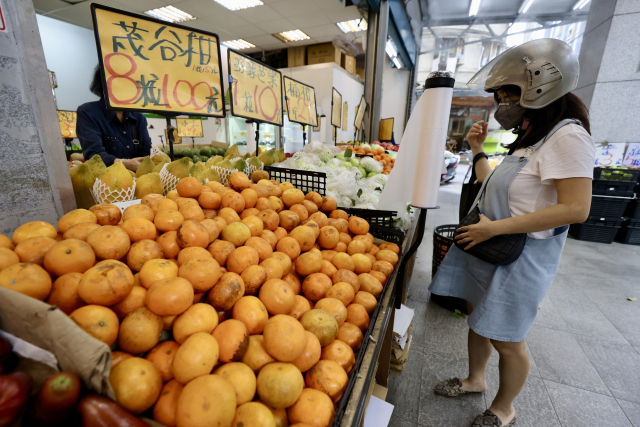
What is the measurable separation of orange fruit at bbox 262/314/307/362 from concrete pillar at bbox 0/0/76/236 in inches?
41.8

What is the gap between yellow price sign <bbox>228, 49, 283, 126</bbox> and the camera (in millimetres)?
2359

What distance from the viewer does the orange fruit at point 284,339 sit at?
80 cm

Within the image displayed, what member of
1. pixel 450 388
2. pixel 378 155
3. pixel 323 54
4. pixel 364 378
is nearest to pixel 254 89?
pixel 378 155

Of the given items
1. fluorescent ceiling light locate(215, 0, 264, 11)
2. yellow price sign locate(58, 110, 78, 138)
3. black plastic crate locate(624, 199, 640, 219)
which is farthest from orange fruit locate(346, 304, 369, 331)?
fluorescent ceiling light locate(215, 0, 264, 11)

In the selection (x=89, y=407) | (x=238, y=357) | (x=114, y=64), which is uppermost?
(x=114, y=64)

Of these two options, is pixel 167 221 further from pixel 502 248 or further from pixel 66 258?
pixel 502 248

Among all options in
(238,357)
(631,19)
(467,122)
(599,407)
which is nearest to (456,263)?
(599,407)

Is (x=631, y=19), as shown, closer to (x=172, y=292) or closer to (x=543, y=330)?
(x=543, y=330)

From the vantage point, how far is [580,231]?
4.82m

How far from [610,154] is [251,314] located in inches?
264

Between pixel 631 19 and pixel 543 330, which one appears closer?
pixel 543 330

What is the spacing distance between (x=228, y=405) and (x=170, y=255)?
60 cm

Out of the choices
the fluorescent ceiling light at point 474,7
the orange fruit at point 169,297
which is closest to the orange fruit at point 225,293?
the orange fruit at point 169,297

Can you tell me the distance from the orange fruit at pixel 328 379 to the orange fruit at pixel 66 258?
75 cm
